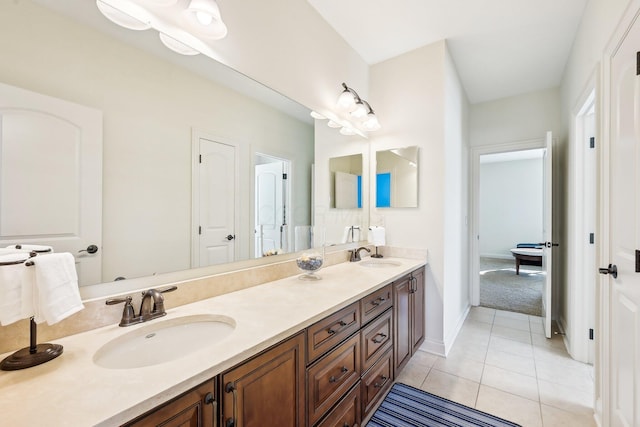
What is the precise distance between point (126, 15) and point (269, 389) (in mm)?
1528

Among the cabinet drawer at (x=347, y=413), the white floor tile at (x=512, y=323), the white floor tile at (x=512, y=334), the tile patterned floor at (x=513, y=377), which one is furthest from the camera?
the white floor tile at (x=512, y=323)

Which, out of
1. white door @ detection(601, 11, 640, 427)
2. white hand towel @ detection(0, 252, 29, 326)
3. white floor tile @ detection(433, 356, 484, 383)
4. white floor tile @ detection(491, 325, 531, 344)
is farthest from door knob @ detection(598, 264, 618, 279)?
white hand towel @ detection(0, 252, 29, 326)

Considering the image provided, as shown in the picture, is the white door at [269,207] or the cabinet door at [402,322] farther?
the cabinet door at [402,322]

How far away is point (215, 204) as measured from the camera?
1.44 metres

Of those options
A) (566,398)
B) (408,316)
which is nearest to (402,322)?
(408,316)

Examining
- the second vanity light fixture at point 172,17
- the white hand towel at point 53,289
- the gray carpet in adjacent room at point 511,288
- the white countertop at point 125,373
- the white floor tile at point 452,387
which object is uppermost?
the second vanity light fixture at point 172,17

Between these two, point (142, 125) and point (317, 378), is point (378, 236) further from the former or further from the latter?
point (142, 125)

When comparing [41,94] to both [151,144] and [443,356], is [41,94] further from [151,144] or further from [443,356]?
[443,356]

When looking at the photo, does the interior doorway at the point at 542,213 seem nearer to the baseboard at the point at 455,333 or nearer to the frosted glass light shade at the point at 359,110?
the baseboard at the point at 455,333

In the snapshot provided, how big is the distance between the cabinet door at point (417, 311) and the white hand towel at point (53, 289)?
82.3 inches

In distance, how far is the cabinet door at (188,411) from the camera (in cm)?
67

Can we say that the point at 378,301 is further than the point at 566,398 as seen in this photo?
No

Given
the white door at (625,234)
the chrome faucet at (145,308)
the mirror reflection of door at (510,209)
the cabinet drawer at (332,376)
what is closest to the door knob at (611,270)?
the white door at (625,234)

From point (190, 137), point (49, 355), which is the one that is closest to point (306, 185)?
point (190, 137)
